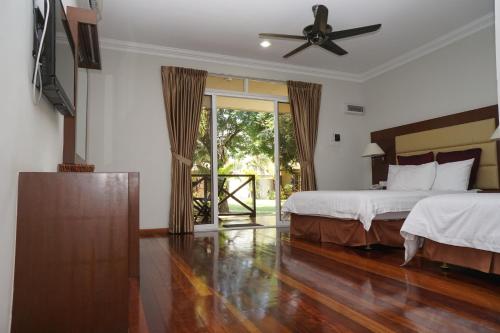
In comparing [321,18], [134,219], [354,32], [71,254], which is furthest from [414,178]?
[71,254]

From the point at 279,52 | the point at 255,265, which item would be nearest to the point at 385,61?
the point at 279,52

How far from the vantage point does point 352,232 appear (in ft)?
11.2

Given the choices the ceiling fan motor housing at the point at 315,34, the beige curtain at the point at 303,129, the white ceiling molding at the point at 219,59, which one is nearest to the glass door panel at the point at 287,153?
the beige curtain at the point at 303,129

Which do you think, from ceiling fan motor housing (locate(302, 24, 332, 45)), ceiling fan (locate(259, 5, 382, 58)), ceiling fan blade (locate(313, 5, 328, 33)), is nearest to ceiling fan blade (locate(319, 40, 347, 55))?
ceiling fan (locate(259, 5, 382, 58))

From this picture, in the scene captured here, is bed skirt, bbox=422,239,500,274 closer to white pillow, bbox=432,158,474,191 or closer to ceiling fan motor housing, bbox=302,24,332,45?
white pillow, bbox=432,158,474,191

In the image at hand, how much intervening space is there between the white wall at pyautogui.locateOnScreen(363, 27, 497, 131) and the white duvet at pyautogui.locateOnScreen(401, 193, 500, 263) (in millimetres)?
2606

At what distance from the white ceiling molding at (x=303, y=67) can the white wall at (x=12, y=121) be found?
11.9 ft

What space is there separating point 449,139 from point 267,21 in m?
2.97

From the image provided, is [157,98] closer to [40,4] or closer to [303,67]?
[303,67]

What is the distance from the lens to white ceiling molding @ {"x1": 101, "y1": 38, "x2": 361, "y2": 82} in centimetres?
475

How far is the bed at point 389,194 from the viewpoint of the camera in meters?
3.30

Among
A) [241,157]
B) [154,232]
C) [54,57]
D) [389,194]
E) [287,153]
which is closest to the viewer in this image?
[54,57]

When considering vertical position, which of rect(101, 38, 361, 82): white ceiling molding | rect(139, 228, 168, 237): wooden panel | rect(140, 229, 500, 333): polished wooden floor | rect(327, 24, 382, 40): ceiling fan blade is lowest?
rect(139, 228, 168, 237): wooden panel

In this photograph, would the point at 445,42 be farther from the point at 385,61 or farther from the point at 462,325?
the point at 462,325
